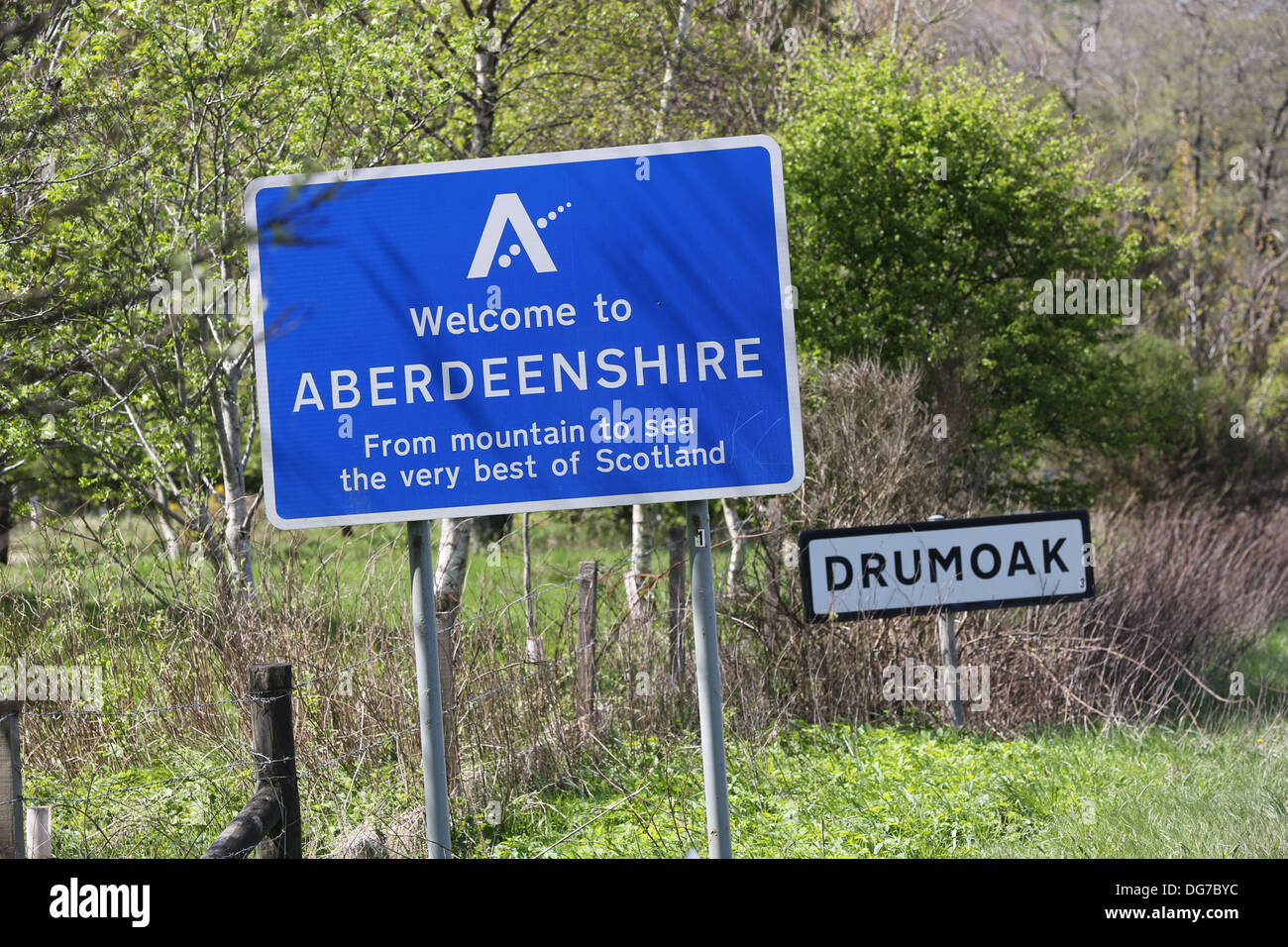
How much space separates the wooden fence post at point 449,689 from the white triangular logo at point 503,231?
2375 mm

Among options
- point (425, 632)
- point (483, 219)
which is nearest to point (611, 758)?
point (425, 632)

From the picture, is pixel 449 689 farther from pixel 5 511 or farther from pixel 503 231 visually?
pixel 5 511

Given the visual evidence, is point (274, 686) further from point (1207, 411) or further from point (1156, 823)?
point (1207, 411)

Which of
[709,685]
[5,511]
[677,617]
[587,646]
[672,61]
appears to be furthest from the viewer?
[672,61]

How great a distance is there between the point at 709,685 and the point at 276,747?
1460 mm

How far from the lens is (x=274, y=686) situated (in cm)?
359

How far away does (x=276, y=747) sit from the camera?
11.7ft

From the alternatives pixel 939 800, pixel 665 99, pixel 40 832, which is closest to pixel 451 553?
pixel 939 800

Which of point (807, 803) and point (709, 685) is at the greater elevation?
point (709, 685)

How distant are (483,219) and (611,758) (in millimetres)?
3404

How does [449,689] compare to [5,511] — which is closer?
[449,689]

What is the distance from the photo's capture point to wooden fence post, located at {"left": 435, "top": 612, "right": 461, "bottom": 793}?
4957 millimetres

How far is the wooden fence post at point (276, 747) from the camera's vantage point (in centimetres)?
357

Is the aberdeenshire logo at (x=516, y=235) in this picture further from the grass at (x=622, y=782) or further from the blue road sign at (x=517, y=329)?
the grass at (x=622, y=782)
